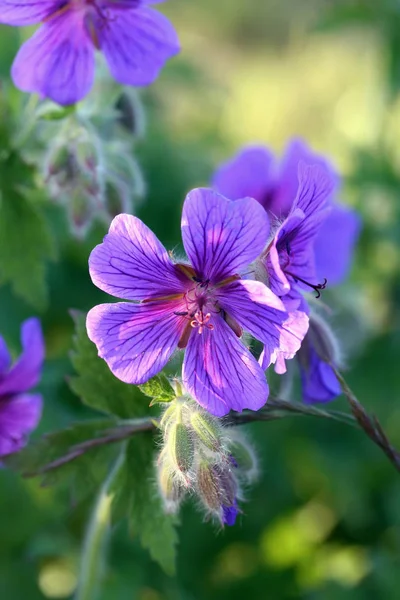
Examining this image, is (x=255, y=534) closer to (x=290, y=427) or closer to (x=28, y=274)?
(x=290, y=427)

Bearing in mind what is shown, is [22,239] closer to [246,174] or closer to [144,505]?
[144,505]

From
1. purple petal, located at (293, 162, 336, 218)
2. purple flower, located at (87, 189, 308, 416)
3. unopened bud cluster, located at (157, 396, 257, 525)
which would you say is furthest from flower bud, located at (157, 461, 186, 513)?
purple petal, located at (293, 162, 336, 218)

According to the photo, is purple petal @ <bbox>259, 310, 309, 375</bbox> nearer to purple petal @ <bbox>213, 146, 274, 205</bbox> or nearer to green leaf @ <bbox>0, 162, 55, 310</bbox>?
green leaf @ <bbox>0, 162, 55, 310</bbox>

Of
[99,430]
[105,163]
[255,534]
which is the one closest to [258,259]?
[99,430]

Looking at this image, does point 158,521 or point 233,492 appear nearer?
point 233,492

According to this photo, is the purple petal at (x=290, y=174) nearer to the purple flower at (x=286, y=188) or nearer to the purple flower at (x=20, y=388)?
the purple flower at (x=286, y=188)

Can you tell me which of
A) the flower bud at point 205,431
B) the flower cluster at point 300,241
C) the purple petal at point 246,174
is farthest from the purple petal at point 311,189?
the purple petal at point 246,174
